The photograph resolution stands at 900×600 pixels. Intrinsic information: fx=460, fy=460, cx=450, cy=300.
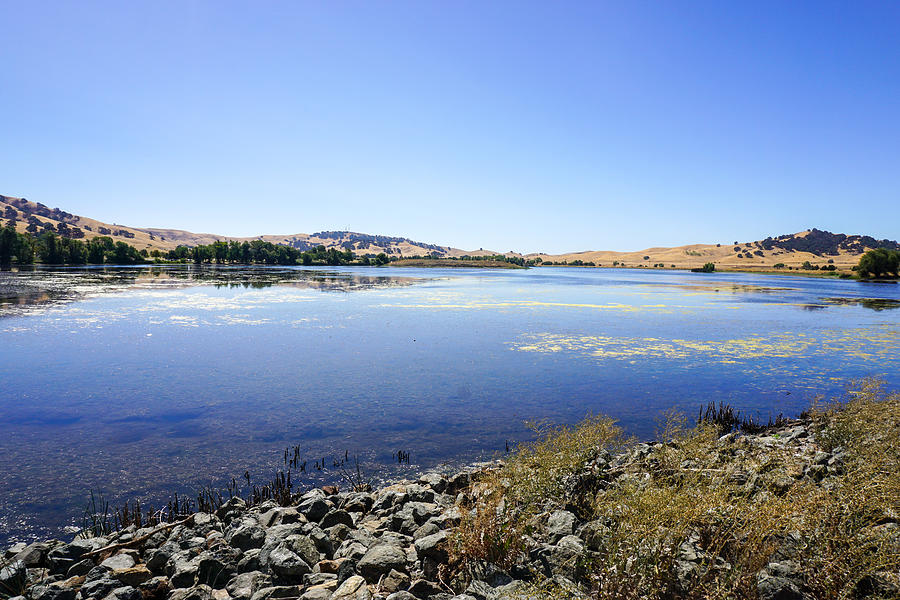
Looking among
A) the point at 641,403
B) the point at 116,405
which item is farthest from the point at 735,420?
the point at 116,405

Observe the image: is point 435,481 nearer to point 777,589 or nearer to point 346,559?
point 346,559

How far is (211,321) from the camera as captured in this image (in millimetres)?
37562

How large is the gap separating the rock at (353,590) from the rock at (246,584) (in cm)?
124

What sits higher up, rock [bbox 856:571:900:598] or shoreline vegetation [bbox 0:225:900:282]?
shoreline vegetation [bbox 0:225:900:282]

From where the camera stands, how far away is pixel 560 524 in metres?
8.38

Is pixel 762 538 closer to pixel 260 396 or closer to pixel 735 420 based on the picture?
pixel 735 420

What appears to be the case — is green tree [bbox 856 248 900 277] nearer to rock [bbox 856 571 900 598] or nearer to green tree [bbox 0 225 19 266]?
rock [bbox 856 571 900 598]

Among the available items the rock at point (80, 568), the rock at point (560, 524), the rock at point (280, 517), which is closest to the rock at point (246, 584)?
the rock at point (280, 517)

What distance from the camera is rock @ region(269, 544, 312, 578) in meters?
7.21

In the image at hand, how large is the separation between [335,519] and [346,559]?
1.94 metres

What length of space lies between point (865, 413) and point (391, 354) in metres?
20.5

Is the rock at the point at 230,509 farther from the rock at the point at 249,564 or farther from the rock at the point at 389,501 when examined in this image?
the rock at the point at 389,501

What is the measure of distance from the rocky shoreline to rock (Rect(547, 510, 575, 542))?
1.3 inches

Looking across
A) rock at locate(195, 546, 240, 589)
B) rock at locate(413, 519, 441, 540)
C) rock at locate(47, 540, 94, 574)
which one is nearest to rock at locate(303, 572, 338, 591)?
rock at locate(195, 546, 240, 589)
